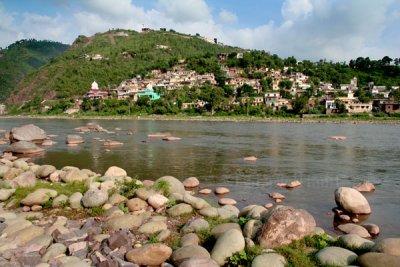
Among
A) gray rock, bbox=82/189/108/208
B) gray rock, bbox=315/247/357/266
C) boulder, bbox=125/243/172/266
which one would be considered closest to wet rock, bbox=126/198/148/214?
gray rock, bbox=82/189/108/208

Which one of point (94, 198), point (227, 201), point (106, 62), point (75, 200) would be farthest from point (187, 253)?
point (106, 62)

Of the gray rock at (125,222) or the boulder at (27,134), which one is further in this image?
the boulder at (27,134)

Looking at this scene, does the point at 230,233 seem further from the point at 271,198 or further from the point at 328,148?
the point at 328,148

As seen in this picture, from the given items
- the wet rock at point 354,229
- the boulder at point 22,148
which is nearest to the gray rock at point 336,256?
the wet rock at point 354,229

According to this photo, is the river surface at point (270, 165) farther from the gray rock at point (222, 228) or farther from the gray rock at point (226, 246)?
the gray rock at point (226, 246)

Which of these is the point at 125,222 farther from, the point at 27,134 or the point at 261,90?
the point at 261,90

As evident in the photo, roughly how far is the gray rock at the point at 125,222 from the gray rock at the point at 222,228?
2.02 metres

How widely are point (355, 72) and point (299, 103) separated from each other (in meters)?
49.6

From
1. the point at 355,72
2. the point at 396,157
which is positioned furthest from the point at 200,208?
the point at 355,72

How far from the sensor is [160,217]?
10.1 metres

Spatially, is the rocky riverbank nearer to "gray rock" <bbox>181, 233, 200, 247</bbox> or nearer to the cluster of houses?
"gray rock" <bbox>181, 233, 200, 247</bbox>

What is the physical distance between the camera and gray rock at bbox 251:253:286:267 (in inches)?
276

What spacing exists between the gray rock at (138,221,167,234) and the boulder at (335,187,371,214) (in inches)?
275

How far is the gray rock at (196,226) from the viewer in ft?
29.7
